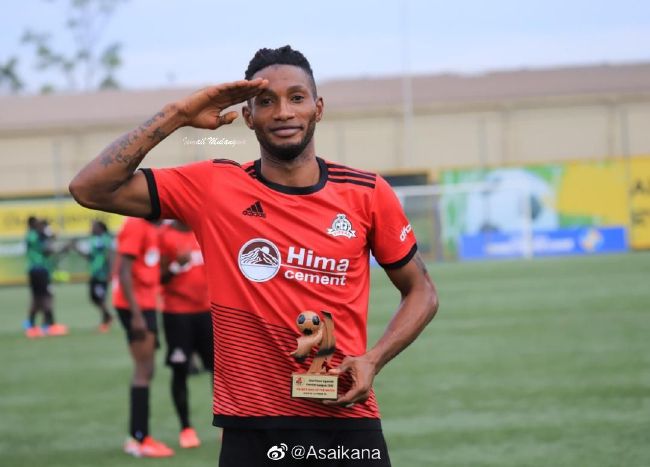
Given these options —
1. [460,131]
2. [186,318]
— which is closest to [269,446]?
[186,318]

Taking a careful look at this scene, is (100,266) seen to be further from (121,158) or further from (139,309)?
(121,158)

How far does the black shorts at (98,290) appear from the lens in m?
22.1

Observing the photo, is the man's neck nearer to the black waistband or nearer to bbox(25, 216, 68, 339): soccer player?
the black waistband

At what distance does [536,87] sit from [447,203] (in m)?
19.5

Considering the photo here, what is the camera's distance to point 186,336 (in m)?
10.6

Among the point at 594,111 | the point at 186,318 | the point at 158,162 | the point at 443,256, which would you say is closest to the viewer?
the point at 186,318

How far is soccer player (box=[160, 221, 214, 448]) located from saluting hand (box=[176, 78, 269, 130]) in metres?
6.20

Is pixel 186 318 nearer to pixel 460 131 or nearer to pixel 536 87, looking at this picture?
pixel 460 131

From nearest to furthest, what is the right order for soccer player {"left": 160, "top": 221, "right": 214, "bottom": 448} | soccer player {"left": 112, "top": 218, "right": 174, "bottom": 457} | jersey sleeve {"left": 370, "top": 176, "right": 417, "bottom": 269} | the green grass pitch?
jersey sleeve {"left": 370, "top": 176, "right": 417, "bottom": 269}
the green grass pitch
soccer player {"left": 112, "top": 218, "right": 174, "bottom": 457}
soccer player {"left": 160, "top": 221, "right": 214, "bottom": 448}

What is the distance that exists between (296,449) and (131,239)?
6.28 meters

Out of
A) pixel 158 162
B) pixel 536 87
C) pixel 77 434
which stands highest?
pixel 536 87

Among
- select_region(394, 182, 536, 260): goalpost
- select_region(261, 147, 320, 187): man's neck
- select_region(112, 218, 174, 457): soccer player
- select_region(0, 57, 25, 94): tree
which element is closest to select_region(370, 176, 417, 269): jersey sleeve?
select_region(261, 147, 320, 187): man's neck

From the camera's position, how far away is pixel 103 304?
22.0m

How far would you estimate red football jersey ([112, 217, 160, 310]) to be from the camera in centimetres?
1051
